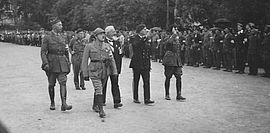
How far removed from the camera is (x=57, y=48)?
8.77 metres

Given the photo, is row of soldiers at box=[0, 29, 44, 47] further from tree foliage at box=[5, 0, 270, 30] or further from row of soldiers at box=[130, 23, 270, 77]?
row of soldiers at box=[130, 23, 270, 77]

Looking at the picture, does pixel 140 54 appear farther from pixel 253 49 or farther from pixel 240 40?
pixel 240 40

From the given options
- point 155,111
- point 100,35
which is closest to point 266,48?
point 155,111

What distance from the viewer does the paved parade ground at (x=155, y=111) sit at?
7160mm

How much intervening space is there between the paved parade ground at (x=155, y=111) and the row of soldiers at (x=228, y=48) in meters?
2.10

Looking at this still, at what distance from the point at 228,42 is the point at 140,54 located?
8.01m

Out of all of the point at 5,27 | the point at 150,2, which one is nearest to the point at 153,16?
the point at 150,2

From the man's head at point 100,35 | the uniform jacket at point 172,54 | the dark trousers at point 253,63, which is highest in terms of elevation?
the man's head at point 100,35

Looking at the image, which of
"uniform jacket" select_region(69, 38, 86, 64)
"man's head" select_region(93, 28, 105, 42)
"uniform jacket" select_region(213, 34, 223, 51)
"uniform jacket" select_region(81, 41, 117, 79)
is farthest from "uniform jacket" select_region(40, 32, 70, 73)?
"uniform jacket" select_region(213, 34, 223, 51)

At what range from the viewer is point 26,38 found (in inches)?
2210

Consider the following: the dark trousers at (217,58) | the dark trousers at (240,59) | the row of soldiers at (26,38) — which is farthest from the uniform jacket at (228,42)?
the row of soldiers at (26,38)

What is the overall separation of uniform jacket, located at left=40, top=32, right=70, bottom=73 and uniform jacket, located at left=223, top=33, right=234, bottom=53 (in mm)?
9396

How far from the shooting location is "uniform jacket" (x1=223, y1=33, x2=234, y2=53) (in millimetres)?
16531

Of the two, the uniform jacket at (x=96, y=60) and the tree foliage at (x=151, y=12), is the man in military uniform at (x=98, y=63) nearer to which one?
the uniform jacket at (x=96, y=60)
